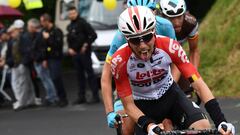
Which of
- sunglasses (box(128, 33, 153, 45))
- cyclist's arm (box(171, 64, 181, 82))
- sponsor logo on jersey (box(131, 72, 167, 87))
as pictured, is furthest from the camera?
cyclist's arm (box(171, 64, 181, 82))

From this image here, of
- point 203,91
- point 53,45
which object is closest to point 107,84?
point 203,91

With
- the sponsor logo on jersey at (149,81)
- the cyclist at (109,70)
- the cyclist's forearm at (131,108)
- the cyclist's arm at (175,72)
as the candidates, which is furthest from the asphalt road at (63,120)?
the cyclist's forearm at (131,108)

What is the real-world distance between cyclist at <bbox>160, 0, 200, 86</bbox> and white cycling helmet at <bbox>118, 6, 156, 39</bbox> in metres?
1.17

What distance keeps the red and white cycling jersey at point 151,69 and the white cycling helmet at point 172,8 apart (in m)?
1.26

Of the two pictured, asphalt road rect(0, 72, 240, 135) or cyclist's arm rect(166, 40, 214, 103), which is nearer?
cyclist's arm rect(166, 40, 214, 103)

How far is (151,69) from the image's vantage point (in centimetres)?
647

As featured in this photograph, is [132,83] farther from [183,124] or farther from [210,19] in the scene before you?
[210,19]

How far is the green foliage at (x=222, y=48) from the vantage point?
51.0ft

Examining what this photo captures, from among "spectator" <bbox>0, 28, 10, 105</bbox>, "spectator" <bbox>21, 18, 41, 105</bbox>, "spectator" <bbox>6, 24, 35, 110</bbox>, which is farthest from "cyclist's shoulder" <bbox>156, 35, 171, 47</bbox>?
"spectator" <bbox>0, 28, 10, 105</bbox>

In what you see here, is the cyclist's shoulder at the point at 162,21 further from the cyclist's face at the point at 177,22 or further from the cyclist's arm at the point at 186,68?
the cyclist's arm at the point at 186,68

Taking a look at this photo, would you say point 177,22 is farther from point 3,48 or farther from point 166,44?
point 3,48

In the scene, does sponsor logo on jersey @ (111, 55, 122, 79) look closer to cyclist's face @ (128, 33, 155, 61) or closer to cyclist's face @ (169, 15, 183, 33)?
cyclist's face @ (128, 33, 155, 61)

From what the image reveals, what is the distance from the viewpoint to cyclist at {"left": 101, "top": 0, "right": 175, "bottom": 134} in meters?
6.78

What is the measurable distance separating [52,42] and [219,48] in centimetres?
394
